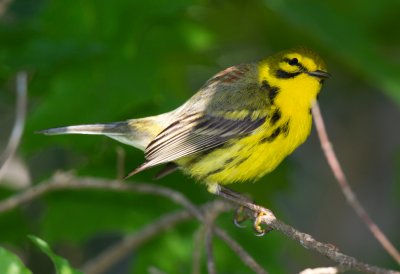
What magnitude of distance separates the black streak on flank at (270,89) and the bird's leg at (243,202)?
2.05ft

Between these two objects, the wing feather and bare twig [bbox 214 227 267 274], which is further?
the wing feather

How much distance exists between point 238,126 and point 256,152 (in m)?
0.21

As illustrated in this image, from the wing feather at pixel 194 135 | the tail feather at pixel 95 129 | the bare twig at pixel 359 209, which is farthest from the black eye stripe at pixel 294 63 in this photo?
the bare twig at pixel 359 209

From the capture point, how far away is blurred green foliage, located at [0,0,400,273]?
4664mm

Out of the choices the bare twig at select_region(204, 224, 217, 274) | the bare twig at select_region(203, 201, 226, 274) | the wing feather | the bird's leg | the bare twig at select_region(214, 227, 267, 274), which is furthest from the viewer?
the wing feather

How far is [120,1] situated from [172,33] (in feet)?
1.43

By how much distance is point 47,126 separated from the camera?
14.9ft

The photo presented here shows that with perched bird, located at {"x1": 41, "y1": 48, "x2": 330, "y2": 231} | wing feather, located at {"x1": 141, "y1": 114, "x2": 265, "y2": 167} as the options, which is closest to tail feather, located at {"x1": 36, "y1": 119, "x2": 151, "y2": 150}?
perched bird, located at {"x1": 41, "y1": 48, "x2": 330, "y2": 231}

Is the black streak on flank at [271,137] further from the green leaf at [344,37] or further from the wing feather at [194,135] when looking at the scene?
the green leaf at [344,37]

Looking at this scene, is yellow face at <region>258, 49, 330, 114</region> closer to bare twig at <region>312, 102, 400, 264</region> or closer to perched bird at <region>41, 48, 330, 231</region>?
perched bird at <region>41, 48, 330, 231</region>

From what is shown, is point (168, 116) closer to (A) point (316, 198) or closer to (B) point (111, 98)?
(B) point (111, 98)

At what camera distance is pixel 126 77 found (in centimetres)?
479

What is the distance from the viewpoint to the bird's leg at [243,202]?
14.7 ft

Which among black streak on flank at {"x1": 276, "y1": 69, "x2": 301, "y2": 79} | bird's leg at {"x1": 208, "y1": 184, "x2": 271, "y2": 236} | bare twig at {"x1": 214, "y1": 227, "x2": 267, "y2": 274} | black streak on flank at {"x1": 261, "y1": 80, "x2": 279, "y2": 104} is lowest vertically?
bird's leg at {"x1": 208, "y1": 184, "x2": 271, "y2": 236}
